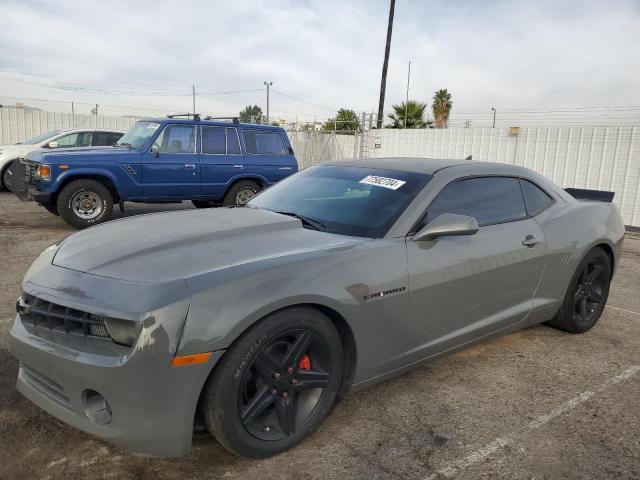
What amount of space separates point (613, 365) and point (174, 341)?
129 inches

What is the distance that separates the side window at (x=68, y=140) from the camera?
11.9 metres

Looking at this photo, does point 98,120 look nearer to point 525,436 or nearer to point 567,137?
point 567,137

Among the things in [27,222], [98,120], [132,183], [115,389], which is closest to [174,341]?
[115,389]

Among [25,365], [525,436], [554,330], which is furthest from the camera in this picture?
[554,330]

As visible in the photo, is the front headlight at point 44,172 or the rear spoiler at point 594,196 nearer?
the rear spoiler at point 594,196

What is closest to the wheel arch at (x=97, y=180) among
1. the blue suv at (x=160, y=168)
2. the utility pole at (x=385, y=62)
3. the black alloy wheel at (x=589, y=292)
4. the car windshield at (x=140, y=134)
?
the blue suv at (x=160, y=168)

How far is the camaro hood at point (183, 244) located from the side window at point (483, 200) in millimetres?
769

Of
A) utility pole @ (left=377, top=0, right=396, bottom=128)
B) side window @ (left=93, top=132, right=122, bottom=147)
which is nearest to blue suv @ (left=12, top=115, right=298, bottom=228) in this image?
side window @ (left=93, top=132, right=122, bottom=147)

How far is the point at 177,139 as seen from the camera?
30.0 feet

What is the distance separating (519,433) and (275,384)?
55.6 inches

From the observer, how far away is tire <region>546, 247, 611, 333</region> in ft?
13.9

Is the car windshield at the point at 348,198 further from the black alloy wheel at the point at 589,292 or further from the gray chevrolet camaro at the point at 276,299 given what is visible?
the black alloy wheel at the point at 589,292

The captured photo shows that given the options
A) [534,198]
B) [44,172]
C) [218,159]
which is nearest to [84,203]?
[44,172]

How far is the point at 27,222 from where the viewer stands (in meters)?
9.21
